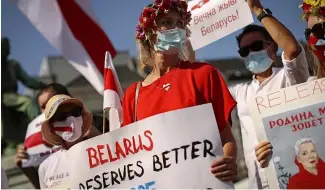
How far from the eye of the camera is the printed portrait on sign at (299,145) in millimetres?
2309

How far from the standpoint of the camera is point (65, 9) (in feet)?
18.2

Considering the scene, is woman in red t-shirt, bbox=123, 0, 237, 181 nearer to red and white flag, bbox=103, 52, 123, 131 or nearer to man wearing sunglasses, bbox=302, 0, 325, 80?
red and white flag, bbox=103, 52, 123, 131

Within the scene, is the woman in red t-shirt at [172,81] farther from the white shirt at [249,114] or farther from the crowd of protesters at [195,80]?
the white shirt at [249,114]

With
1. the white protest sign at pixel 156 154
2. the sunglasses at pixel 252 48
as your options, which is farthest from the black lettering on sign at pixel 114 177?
the sunglasses at pixel 252 48

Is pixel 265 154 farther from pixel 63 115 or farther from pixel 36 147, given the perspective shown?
pixel 36 147

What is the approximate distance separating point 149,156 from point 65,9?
3508 millimetres

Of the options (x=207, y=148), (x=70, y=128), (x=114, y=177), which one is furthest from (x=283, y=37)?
(x=70, y=128)

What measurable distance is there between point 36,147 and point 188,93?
9.03ft

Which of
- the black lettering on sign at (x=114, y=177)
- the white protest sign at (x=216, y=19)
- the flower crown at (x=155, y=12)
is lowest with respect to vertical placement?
the black lettering on sign at (x=114, y=177)

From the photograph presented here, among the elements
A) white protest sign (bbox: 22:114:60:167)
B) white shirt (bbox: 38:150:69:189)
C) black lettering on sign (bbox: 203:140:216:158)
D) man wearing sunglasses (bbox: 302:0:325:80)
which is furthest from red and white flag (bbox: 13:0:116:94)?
black lettering on sign (bbox: 203:140:216:158)

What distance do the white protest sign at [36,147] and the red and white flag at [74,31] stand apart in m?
0.64

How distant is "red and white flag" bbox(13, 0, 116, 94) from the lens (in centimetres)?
512

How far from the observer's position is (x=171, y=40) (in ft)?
8.34

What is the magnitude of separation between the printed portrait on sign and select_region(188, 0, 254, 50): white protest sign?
4.50 feet
